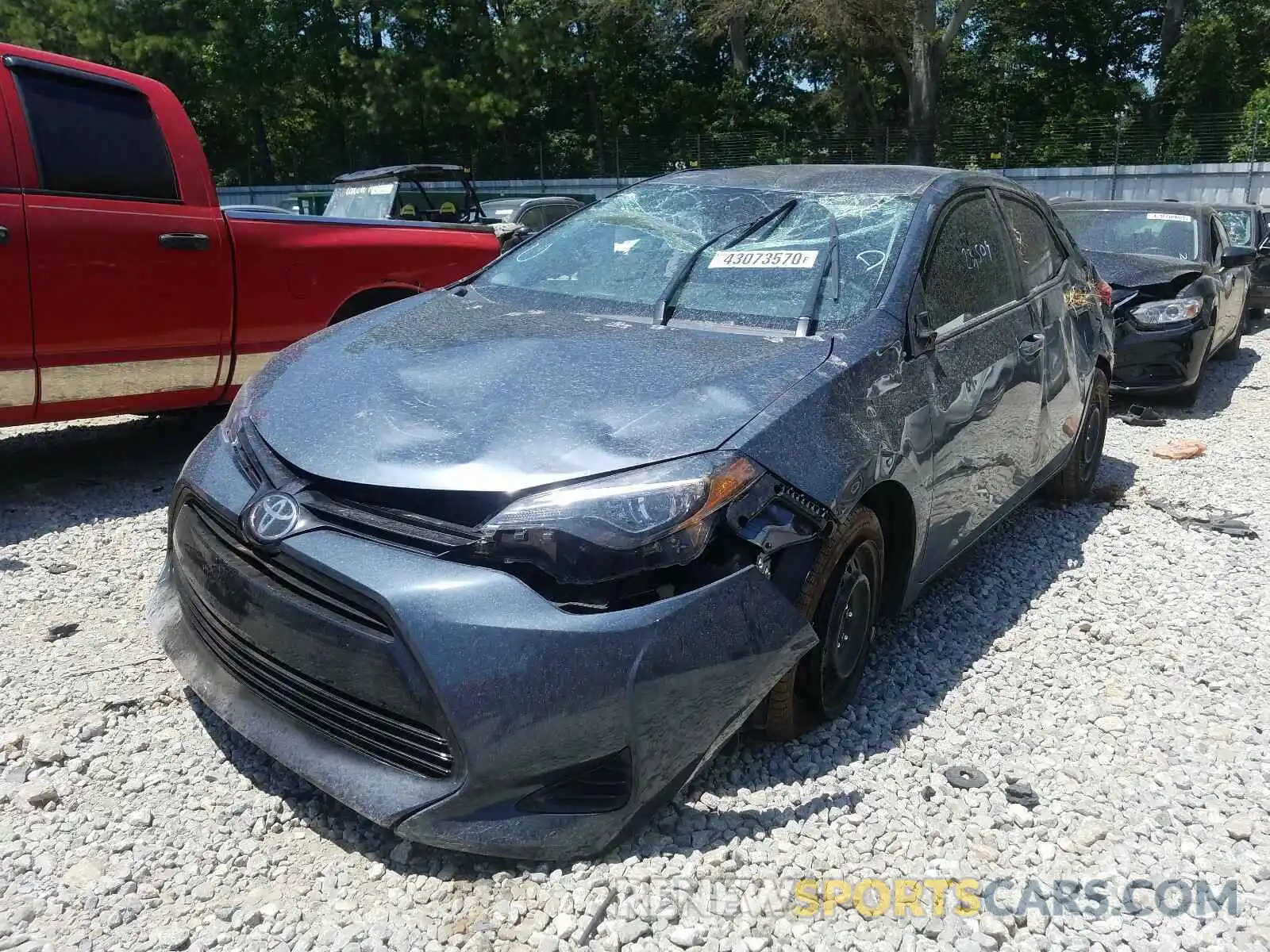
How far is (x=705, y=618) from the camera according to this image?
2.28 metres

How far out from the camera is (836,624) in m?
2.84

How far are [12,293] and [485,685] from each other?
326 centimetres

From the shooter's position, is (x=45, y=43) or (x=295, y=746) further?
(x=45, y=43)

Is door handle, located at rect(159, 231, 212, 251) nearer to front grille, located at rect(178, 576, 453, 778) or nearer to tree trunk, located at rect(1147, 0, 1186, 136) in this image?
front grille, located at rect(178, 576, 453, 778)

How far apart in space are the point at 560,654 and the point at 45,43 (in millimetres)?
40189

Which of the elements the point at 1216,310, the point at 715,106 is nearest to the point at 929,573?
the point at 1216,310

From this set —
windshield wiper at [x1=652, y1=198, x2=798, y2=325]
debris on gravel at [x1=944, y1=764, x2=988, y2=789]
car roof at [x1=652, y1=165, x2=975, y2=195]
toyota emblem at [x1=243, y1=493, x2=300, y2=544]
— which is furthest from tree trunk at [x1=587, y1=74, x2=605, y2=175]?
toyota emblem at [x1=243, y1=493, x2=300, y2=544]

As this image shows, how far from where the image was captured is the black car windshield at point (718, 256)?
327cm

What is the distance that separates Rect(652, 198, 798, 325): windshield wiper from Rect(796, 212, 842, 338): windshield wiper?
0.23 meters

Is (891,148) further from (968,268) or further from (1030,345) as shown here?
(968,268)

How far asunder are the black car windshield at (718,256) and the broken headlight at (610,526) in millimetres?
1046

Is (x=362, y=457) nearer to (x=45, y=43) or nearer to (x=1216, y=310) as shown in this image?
(x=1216, y=310)

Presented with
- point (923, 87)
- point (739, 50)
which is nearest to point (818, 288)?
point (923, 87)

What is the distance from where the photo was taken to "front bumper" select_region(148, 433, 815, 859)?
84.2 inches
